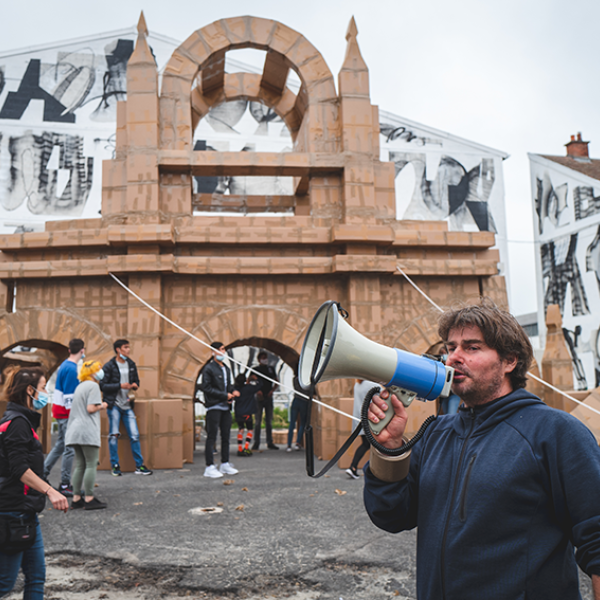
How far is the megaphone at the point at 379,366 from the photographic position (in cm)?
232

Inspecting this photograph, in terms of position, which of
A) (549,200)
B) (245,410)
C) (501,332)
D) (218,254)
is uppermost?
(549,200)

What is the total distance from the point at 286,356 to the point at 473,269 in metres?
5.15

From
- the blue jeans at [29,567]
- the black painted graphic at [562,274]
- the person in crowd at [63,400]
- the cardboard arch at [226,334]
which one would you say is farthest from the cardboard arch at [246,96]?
the black painted graphic at [562,274]

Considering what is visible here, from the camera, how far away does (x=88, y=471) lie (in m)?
6.57

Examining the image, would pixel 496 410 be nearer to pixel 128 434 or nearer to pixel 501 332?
pixel 501 332

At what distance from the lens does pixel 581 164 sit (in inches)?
1071

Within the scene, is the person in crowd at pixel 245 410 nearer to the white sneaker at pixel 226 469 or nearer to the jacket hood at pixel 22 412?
the white sneaker at pixel 226 469

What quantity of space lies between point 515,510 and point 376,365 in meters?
0.73

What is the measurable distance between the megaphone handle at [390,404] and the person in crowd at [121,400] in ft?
22.3

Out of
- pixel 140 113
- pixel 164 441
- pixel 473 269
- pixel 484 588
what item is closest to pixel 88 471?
pixel 164 441

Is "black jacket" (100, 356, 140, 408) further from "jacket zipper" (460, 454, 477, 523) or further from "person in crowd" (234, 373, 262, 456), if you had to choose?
"jacket zipper" (460, 454, 477, 523)

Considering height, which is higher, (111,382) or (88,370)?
(88,370)

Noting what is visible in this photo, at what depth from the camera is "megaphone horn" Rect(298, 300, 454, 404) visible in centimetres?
232

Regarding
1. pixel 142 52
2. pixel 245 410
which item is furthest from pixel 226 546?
pixel 142 52
